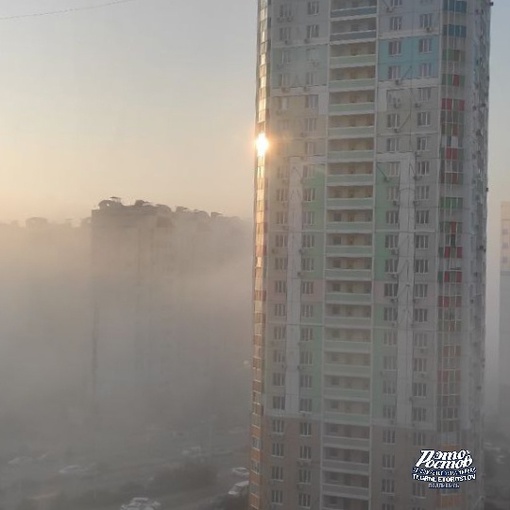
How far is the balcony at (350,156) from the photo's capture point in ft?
13.0

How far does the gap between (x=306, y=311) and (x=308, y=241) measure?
41 centimetres

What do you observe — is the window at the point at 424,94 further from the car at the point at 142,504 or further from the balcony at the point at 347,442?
the car at the point at 142,504

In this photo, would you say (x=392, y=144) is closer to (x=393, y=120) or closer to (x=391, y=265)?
(x=393, y=120)

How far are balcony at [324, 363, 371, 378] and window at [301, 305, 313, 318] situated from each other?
30cm

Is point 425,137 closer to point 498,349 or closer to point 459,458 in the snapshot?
point 459,458

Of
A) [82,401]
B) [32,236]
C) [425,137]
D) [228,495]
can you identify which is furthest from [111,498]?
[425,137]

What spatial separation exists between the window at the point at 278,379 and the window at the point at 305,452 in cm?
39

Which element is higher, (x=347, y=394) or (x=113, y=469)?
(x=347, y=394)

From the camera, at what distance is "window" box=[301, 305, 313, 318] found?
4.10 metres

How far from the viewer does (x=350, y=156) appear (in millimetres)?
4000

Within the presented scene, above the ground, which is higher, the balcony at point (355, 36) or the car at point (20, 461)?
the balcony at point (355, 36)

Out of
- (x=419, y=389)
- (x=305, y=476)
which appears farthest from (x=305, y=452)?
(x=419, y=389)

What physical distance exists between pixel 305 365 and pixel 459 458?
1.01 m

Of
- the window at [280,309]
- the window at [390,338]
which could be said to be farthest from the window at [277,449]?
the window at [390,338]
